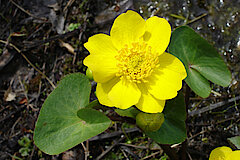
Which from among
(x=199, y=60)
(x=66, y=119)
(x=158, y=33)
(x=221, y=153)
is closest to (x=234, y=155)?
(x=221, y=153)

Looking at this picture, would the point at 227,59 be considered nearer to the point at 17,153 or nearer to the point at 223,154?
the point at 223,154

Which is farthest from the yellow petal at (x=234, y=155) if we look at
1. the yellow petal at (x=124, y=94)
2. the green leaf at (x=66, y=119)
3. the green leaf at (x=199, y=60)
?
the green leaf at (x=66, y=119)

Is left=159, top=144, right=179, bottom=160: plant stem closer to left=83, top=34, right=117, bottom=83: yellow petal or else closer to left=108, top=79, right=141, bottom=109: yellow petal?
left=108, top=79, right=141, bottom=109: yellow petal

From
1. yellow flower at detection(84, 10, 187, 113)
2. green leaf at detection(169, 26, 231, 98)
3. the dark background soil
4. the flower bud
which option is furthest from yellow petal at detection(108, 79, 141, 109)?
the dark background soil

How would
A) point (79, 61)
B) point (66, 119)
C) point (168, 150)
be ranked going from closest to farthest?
point (66, 119) → point (168, 150) → point (79, 61)

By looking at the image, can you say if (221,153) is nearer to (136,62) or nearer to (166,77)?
(166,77)
